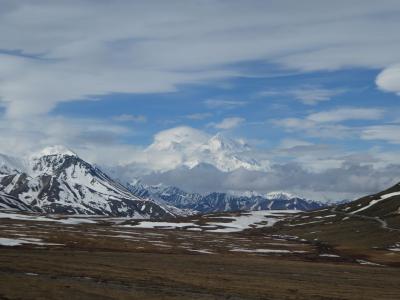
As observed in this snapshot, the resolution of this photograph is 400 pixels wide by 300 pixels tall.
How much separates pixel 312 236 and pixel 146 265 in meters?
125

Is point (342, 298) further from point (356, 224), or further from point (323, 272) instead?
point (356, 224)

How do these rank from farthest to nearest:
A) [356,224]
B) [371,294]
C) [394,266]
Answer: [356,224], [394,266], [371,294]

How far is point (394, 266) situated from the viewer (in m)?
96.7

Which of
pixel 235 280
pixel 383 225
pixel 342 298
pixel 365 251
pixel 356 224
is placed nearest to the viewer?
pixel 342 298

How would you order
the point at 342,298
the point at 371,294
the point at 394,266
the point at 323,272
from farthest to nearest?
the point at 394,266
the point at 323,272
the point at 371,294
the point at 342,298

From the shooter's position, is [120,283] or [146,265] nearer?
[120,283]

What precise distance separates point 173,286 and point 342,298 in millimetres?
15790

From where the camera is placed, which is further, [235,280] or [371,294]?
[235,280]

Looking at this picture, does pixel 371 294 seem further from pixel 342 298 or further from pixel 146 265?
pixel 146 265

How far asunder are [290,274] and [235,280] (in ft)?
45.8

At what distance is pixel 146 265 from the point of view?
7500cm

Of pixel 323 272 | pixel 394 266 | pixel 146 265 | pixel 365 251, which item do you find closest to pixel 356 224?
pixel 365 251

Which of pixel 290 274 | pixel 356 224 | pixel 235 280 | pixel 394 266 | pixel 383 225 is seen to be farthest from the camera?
pixel 356 224

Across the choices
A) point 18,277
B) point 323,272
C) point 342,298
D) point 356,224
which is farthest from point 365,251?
point 18,277
